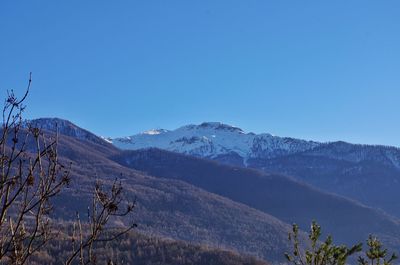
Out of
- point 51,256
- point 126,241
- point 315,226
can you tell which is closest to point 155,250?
point 126,241

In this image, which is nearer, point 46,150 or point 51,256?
point 46,150

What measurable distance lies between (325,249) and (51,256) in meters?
107

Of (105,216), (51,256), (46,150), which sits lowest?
(51,256)

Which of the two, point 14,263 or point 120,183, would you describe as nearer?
point 14,263

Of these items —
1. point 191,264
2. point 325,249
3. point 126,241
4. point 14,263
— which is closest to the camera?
point 14,263

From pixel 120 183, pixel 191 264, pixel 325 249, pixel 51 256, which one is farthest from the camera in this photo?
pixel 191 264

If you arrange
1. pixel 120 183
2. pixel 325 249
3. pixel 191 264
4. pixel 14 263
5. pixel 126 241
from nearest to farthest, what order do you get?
pixel 14 263, pixel 120 183, pixel 325 249, pixel 191 264, pixel 126 241

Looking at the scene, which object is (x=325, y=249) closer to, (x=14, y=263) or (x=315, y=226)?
(x=315, y=226)

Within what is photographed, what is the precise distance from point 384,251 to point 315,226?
2.81ft

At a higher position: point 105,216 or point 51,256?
point 105,216

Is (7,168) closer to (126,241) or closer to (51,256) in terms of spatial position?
(51,256)

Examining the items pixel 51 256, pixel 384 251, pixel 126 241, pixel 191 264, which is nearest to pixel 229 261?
pixel 191 264

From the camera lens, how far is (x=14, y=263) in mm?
5543

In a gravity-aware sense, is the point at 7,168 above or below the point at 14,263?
above
